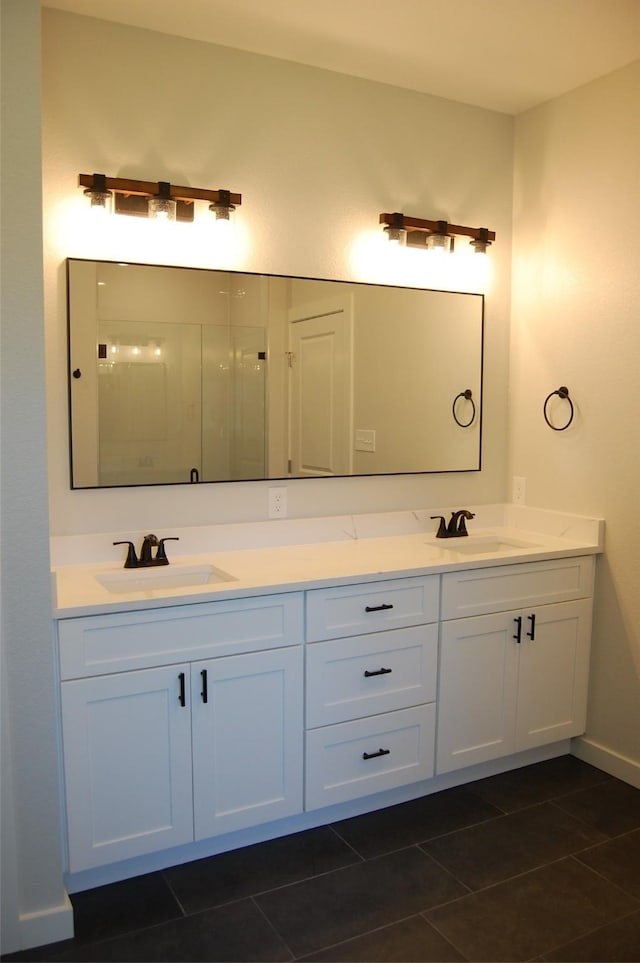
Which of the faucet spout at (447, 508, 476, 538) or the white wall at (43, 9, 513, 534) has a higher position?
the white wall at (43, 9, 513, 534)

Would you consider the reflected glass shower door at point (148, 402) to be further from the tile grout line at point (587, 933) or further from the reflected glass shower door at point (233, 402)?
the tile grout line at point (587, 933)

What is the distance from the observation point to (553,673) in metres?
2.95

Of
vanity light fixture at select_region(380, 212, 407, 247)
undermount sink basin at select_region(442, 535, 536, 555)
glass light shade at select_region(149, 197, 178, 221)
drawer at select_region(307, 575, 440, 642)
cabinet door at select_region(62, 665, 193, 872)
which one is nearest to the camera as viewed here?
cabinet door at select_region(62, 665, 193, 872)

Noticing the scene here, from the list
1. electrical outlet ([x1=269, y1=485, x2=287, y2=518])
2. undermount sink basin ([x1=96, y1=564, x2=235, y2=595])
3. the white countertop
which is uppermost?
electrical outlet ([x1=269, y1=485, x2=287, y2=518])

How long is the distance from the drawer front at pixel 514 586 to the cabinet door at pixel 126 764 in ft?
3.33

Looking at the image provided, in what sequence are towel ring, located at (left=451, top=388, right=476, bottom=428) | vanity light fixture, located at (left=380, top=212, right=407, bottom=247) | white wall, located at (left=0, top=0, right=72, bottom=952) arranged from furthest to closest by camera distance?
1. towel ring, located at (left=451, top=388, right=476, bottom=428)
2. vanity light fixture, located at (left=380, top=212, right=407, bottom=247)
3. white wall, located at (left=0, top=0, right=72, bottom=952)

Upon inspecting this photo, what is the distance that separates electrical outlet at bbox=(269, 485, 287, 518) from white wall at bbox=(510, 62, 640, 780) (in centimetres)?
114

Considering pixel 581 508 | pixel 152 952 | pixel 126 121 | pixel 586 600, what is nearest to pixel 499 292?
pixel 581 508

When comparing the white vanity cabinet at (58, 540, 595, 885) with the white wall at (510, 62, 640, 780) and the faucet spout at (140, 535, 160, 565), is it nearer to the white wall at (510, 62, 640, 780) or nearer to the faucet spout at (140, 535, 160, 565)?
the white wall at (510, 62, 640, 780)

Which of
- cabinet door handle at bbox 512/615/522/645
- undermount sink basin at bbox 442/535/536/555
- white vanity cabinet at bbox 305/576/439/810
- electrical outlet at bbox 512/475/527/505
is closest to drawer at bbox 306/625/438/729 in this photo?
white vanity cabinet at bbox 305/576/439/810

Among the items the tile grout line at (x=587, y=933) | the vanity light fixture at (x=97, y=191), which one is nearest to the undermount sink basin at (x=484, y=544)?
the tile grout line at (x=587, y=933)

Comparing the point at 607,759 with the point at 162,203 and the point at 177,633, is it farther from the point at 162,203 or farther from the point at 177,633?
the point at 162,203

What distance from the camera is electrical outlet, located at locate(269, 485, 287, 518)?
2885 millimetres

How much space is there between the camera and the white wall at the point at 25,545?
182 centimetres
